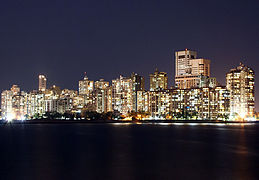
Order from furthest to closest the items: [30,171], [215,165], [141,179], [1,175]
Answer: [215,165]
[30,171]
[1,175]
[141,179]

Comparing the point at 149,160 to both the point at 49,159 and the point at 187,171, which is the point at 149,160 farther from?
the point at 49,159

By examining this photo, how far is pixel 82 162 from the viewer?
43.7 m

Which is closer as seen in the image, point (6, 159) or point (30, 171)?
point (30, 171)

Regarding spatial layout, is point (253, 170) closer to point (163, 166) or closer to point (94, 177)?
point (163, 166)

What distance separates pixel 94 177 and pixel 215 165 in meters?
13.7

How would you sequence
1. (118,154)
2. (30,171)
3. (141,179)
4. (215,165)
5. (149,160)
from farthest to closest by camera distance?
(118,154)
(149,160)
(215,165)
(30,171)
(141,179)

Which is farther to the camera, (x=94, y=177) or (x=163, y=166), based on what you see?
(x=163, y=166)

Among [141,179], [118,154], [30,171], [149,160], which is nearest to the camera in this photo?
[141,179]

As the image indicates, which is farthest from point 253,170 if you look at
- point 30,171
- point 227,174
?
point 30,171

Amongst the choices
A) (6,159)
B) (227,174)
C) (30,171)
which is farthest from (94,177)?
(6,159)

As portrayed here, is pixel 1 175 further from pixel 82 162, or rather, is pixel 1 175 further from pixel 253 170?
pixel 253 170

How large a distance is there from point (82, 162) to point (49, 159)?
545 centimetres

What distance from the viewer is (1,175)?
1387 inches

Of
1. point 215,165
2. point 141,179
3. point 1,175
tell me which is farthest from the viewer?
point 215,165
